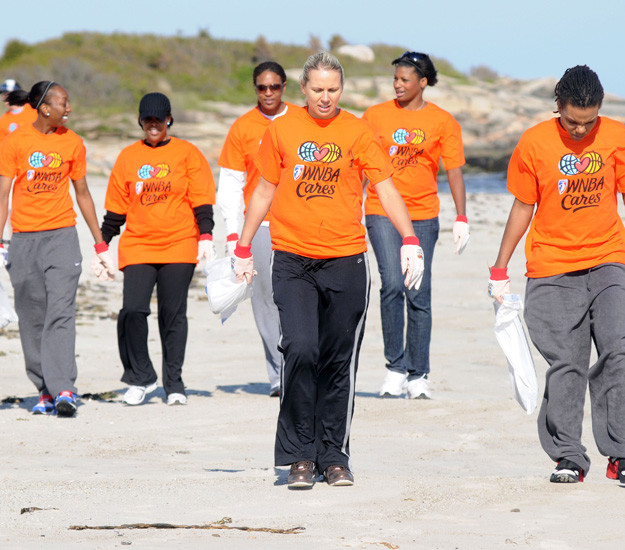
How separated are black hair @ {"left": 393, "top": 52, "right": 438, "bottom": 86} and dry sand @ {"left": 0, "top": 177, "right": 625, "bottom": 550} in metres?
2.29

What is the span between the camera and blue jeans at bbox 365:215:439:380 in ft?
25.9

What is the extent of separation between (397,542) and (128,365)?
13.6 ft

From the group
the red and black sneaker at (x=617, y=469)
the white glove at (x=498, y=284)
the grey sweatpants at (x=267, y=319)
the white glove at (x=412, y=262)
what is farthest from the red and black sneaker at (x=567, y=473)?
the grey sweatpants at (x=267, y=319)

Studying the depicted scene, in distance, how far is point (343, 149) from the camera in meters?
5.29

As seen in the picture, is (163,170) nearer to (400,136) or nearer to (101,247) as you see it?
(101,247)

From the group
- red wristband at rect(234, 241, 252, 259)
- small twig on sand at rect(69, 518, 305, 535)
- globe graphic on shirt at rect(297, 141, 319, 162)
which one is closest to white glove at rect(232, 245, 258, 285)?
red wristband at rect(234, 241, 252, 259)

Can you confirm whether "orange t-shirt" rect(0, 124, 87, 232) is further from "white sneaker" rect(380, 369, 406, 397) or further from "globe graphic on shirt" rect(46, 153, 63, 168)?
"white sneaker" rect(380, 369, 406, 397)

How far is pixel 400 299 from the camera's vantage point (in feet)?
26.5

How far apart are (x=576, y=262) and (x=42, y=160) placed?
379cm

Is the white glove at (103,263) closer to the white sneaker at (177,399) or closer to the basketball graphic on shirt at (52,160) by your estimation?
the basketball graphic on shirt at (52,160)

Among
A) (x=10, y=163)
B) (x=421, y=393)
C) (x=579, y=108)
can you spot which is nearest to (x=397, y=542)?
(x=579, y=108)

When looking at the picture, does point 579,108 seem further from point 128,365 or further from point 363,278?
point 128,365

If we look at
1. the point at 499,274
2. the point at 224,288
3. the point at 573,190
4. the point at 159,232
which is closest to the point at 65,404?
the point at 159,232

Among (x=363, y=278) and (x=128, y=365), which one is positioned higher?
(x=363, y=278)
